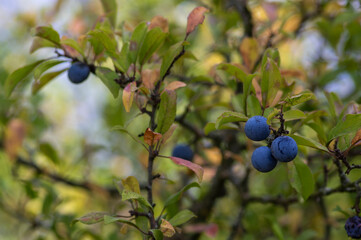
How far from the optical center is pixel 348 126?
0.82 meters

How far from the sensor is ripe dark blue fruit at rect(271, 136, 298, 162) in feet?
2.43

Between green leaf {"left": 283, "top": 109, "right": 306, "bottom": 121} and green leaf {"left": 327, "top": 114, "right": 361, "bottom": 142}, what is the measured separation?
0.09 m

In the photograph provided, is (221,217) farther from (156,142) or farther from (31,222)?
(156,142)

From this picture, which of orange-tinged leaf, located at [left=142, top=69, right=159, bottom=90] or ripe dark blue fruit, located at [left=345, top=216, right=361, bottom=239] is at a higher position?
orange-tinged leaf, located at [left=142, top=69, right=159, bottom=90]

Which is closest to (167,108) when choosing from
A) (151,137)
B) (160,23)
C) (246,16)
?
(151,137)

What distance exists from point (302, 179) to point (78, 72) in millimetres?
589

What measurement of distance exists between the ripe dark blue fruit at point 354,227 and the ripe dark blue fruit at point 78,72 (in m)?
0.69

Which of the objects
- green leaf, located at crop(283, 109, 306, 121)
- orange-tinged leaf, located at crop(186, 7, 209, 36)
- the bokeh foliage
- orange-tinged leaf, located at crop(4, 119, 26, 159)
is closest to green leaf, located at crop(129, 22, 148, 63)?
the bokeh foliage

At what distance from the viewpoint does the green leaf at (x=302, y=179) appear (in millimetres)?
937

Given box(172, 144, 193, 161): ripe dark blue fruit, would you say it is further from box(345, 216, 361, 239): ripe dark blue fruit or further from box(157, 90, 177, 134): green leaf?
box(345, 216, 361, 239): ripe dark blue fruit

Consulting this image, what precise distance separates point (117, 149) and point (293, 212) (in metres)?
1.00

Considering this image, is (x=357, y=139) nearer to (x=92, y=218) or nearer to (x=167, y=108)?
(x=167, y=108)

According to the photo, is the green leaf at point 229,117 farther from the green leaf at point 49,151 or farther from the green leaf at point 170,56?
the green leaf at point 49,151

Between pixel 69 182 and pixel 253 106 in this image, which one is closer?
pixel 253 106
